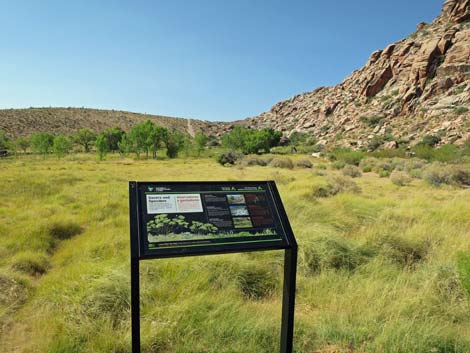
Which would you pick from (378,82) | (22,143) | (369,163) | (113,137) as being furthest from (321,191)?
(378,82)

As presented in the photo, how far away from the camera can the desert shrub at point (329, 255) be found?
5348 mm

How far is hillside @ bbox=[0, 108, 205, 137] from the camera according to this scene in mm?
78769

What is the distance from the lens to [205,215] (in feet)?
9.77

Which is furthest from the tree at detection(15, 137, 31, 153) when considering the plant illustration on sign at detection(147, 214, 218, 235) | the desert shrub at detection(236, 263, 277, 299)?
the plant illustration on sign at detection(147, 214, 218, 235)

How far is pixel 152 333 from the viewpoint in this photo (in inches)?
130

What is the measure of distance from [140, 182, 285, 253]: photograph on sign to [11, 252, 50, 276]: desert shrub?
155 inches

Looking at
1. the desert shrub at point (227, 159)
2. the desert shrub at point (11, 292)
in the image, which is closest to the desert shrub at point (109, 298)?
the desert shrub at point (11, 292)

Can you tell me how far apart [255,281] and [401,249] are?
10.0 feet

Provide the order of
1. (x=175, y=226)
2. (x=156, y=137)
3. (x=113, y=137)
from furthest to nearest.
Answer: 1. (x=113, y=137)
2. (x=156, y=137)
3. (x=175, y=226)

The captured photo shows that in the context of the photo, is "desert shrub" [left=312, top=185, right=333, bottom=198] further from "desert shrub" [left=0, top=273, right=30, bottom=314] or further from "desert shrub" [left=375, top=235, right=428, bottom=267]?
"desert shrub" [left=0, top=273, right=30, bottom=314]

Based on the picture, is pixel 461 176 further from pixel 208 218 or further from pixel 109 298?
pixel 109 298

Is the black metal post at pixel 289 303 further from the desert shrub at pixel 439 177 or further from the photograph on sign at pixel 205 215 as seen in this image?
the desert shrub at pixel 439 177

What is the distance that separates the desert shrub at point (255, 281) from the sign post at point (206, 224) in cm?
152

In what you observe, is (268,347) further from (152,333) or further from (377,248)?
(377,248)
